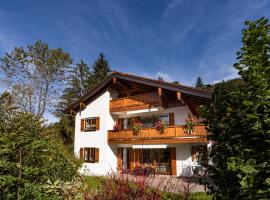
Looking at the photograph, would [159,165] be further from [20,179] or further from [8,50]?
[8,50]

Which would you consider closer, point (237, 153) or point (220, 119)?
point (237, 153)

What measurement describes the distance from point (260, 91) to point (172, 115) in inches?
679

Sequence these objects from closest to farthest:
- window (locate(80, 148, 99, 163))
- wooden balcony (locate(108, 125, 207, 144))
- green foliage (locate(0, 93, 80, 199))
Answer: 1. green foliage (locate(0, 93, 80, 199))
2. wooden balcony (locate(108, 125, 207, 144))
3. window (locate(80, 148, 99, 163))

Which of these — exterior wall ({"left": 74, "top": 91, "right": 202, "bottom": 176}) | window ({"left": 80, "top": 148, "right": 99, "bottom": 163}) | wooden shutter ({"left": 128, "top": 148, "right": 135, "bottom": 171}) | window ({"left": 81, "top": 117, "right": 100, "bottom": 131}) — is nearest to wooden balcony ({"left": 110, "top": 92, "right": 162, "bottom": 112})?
exterior wall ({"left": 74, "top": 91, "right": 202, "bottom": 176})

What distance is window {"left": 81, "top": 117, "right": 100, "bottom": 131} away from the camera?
23417 millimetres

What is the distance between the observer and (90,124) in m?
24.2

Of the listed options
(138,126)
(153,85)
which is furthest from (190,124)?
(138,126)

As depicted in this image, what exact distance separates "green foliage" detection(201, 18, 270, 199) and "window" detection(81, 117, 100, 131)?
21.0m

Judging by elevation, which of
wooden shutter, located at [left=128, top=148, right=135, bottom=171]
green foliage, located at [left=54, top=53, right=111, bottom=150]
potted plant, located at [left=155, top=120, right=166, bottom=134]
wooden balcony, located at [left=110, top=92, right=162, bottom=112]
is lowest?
wooden shutter, located at [left=128, top=148, right=135, bottom=171]

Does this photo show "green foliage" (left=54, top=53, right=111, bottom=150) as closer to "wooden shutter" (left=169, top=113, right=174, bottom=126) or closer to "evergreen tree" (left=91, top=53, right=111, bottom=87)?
"evergreen tree" (left=91, top=53, right=111, bottom=87)

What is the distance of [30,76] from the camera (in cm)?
3022

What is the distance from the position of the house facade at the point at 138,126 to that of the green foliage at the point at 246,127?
12.9 metres

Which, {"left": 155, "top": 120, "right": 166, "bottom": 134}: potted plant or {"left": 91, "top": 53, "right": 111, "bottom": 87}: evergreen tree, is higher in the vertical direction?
{"left": 91, "top": 53, "right": 111, "bottom": 87}: evergreen tree

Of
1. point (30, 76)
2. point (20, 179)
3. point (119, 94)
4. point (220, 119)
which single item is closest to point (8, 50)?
point (30, 76)
